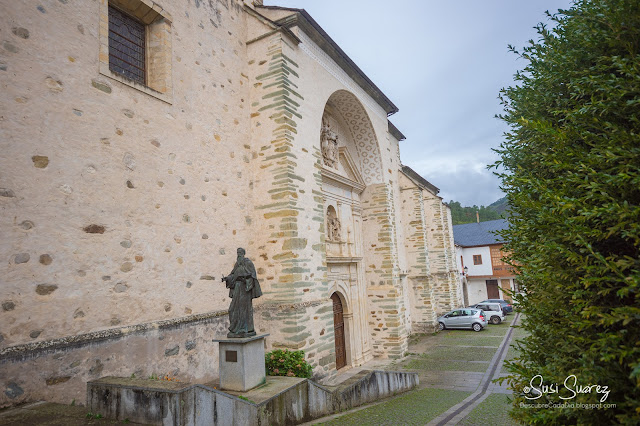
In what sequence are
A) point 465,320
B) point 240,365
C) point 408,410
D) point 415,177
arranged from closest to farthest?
1. point 240,365
2. point 408,410
3. point 465,320
4. point 415,177

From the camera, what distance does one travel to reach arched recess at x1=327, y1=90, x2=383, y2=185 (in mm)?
12321

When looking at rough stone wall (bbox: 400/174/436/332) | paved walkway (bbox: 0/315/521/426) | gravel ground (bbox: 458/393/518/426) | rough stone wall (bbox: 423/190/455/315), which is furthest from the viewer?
rough stone wall (bbox: 423/190/455/315)

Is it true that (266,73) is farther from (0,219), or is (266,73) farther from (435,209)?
(435,209)

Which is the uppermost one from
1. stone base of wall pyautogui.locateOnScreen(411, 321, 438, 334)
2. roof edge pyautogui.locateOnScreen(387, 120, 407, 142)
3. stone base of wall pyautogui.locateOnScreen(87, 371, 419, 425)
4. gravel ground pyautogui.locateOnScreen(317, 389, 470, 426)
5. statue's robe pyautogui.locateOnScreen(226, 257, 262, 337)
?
roof edge pyautogui.locateOnScreen(387, 120, 407, 142)

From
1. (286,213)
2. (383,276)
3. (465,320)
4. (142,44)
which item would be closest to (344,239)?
(383,276)

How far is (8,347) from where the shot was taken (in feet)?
12.5

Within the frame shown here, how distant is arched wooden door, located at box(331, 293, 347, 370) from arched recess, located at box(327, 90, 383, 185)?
15.1 feet

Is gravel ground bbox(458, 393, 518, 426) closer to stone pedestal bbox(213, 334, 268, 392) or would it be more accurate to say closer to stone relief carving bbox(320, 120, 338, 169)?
→ stone pedestal bbox(213, 334, 268, 392)

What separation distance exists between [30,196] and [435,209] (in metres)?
20.5

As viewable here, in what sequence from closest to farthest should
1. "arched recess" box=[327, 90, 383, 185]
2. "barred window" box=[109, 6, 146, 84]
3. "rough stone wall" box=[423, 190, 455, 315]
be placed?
"barred window" box=[109, 6, 146, 84] < "arched recess" box=[327, 90, 383, 185] < "rough stone wall" box=[423, 190, 455, 315]

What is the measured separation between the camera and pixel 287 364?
22.3 feet

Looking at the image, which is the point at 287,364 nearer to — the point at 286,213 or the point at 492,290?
the point at 286,213

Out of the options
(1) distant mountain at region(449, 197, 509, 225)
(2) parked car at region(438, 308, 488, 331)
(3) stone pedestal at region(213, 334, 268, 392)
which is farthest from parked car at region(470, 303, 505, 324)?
(1) distant mountain at region(449, 197, 509, 225)

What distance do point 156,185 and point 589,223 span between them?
5708 millimetres
